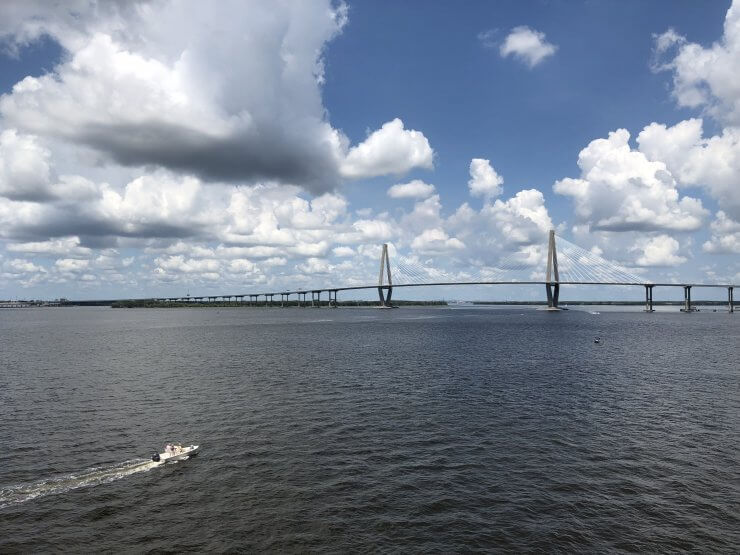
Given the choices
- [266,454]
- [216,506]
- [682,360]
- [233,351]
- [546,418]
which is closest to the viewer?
[216,506]

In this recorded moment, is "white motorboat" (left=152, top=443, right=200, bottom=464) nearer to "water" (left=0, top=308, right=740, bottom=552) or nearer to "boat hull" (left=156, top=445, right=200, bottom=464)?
"boat hull" (left=156, top=445, right=200, bottom=464)

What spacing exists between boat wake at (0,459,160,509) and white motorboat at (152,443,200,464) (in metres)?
0.35

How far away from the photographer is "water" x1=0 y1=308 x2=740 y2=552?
1786 cm

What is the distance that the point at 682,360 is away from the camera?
62469mm

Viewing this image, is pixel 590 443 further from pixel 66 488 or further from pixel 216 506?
pixel 66 488

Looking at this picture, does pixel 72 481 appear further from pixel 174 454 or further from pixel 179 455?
pixel 179 455

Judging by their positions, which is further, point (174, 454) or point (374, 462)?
point (174, 454)

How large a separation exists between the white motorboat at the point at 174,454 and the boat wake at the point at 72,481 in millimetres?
346

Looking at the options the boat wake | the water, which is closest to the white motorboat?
the boat wake

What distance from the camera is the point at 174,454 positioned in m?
24.9

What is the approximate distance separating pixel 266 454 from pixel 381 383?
67.9ft

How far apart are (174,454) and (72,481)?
4576mm

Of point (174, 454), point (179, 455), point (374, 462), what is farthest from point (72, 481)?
point (374, 462)

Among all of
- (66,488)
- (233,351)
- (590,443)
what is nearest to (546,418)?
(590,443)
